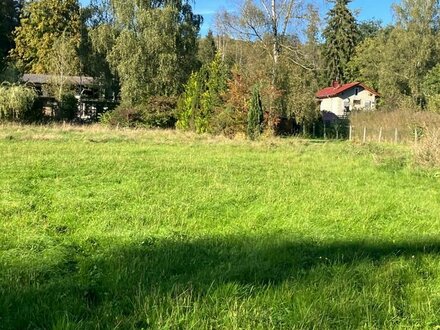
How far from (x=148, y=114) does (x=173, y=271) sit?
98.4 ft

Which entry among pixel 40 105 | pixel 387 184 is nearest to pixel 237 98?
pixel 40 105

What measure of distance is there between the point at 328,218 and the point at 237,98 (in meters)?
23.3

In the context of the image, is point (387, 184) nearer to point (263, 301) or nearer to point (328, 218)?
point (328, 218)

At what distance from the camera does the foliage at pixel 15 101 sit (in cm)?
2791

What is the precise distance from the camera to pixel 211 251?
5.20 metres

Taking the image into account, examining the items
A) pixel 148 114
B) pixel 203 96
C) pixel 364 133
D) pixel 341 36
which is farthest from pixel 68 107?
pixel 341 36

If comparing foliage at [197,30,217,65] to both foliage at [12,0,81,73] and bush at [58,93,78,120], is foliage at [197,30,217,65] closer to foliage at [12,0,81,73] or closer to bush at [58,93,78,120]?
foliage at [12,0,81,73]

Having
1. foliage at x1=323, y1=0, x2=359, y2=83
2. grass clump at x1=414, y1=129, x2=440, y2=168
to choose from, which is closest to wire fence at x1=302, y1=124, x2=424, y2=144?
grass clump at x1=414, y1=129, x2=440, y2=168

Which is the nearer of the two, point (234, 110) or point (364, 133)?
point (234, 110)

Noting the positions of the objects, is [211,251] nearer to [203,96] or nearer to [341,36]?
[203,96]

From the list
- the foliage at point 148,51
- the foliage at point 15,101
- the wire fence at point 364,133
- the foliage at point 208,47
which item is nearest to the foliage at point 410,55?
the wire fence at point 364,133

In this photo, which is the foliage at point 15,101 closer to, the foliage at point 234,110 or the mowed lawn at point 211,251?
the foliage at point 234,110

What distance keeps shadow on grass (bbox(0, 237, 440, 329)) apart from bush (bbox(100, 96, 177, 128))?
2875 centimetres

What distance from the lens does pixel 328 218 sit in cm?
725
